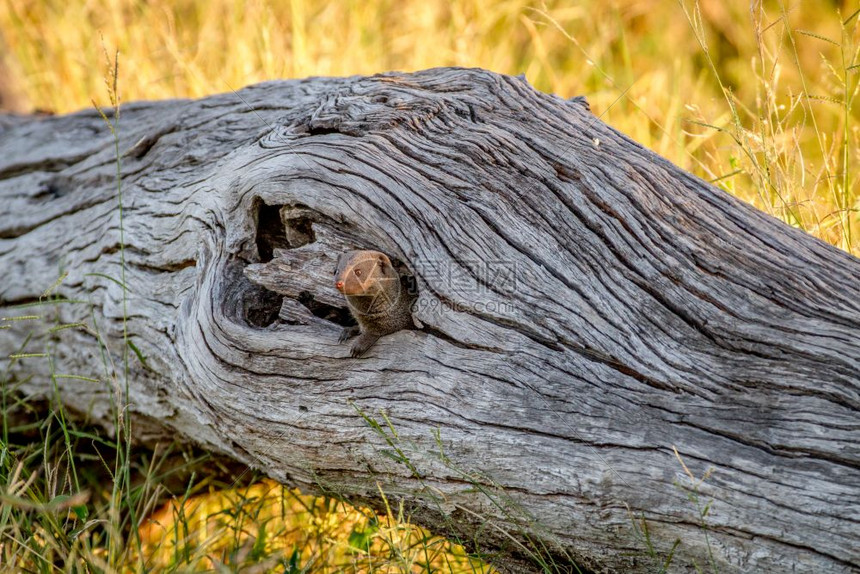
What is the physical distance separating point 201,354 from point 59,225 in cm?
145

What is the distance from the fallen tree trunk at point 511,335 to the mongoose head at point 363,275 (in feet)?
0.38

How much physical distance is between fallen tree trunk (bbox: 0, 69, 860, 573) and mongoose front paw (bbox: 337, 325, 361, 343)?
3 centimetres

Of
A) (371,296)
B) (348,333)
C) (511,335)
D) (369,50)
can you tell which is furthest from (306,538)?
(369,50)

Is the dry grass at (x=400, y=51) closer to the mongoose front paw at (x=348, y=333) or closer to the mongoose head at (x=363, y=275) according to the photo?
the mongoose front paw at (x=348, y=333)

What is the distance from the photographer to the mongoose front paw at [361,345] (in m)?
2.45

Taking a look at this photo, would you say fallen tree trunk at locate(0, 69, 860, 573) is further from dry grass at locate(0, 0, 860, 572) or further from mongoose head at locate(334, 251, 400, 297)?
dry grass at locate(0, 0, 860, 572)

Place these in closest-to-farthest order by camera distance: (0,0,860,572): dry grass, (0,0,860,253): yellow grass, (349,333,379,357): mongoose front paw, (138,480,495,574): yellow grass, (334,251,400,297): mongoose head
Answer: (334,251,400,297): mongoose head → (349,333,379,357): mongoose front paw → (138,480,495,574): yellow grass → (0,0,860,572): dry grass → (0,0,860,253): yellow grass

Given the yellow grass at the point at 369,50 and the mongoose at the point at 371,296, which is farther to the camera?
the yellow grass at the point at 369,50

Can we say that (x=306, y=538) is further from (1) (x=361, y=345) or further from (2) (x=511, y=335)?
(2) (x=511, y=335)

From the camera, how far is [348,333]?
2529mm

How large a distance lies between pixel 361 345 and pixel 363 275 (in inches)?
10.2

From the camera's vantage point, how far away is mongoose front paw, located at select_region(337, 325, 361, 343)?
253 cm

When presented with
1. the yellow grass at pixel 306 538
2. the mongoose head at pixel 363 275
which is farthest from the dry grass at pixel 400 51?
the mongoose head at pixel 363 275

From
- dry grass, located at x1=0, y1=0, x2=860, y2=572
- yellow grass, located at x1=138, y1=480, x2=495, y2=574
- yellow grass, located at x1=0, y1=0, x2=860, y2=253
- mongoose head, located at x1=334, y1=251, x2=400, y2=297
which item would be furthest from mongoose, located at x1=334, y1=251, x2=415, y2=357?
yellow grass, located at x1=0, y1=0, x2=860, y2=253
